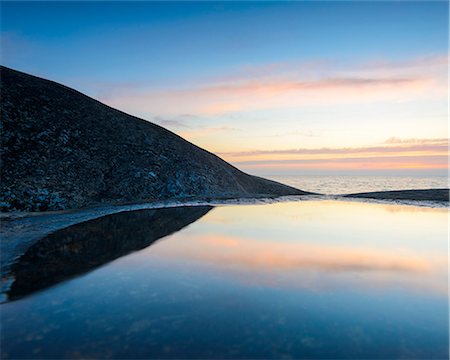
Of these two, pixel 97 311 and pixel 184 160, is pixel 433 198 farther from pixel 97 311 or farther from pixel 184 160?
pixel 97 311

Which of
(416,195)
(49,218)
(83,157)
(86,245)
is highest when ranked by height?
(83,157)

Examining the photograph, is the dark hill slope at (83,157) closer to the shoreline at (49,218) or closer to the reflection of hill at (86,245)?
the shoreline at (49,218)

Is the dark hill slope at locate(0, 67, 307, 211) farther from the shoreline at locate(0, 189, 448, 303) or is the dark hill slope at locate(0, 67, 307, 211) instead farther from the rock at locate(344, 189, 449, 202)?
the rock at locate(344, 189, 449, 202)

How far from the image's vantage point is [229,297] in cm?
788

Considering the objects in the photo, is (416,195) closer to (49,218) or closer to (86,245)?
(86,245)

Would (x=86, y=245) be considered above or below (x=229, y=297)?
above

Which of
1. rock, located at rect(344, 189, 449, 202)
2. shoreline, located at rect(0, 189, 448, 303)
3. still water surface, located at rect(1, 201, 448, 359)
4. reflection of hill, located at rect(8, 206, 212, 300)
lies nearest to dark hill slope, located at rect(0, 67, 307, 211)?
shoreline, located at rect(0, 189, 448, 303)

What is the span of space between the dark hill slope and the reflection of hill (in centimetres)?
977

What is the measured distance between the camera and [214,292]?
26.9ft

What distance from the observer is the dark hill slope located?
2695 cm

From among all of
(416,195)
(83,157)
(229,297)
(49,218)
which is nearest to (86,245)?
(229,297)

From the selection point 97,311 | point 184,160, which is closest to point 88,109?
point 184,160

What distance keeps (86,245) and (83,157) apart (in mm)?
23640

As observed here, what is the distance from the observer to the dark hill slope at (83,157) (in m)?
27.0
